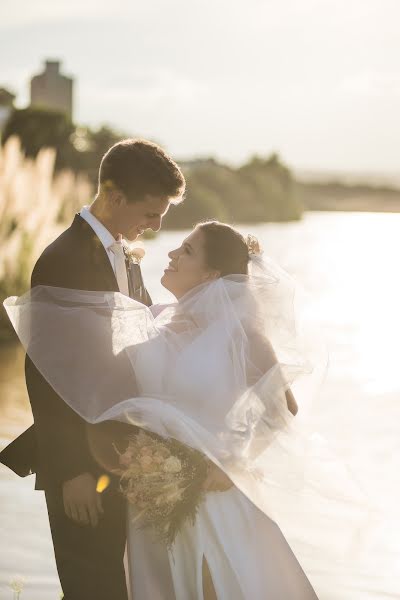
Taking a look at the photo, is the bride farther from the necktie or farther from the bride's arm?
the necktie

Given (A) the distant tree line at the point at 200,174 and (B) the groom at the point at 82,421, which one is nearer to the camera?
(B) the groom at the point at 82,421

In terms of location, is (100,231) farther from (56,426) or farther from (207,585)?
(207,585)

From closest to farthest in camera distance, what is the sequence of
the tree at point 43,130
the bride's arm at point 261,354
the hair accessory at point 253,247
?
1. the bride's arm at point 261,354
2. the hair accessory at point 253,247
3. the tree at point 43,130

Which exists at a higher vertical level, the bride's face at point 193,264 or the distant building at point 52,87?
the bride's face at point 193,264

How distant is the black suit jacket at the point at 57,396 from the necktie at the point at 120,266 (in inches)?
2.6

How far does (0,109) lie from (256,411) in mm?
46657

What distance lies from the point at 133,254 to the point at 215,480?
2.96 ft

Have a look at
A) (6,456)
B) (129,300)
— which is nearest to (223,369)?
(129,300)

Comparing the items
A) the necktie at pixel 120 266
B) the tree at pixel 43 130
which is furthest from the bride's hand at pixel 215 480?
the tree at pixel 43 130

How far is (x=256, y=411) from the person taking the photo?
3.26 meters

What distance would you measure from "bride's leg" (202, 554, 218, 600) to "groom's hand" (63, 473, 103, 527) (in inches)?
14.6

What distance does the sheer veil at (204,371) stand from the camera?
322 centimetres

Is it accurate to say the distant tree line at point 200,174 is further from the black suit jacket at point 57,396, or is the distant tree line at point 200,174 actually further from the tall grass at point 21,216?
the black suit jacket at point 57,396

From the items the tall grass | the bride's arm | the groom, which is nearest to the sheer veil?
the bride's arm
